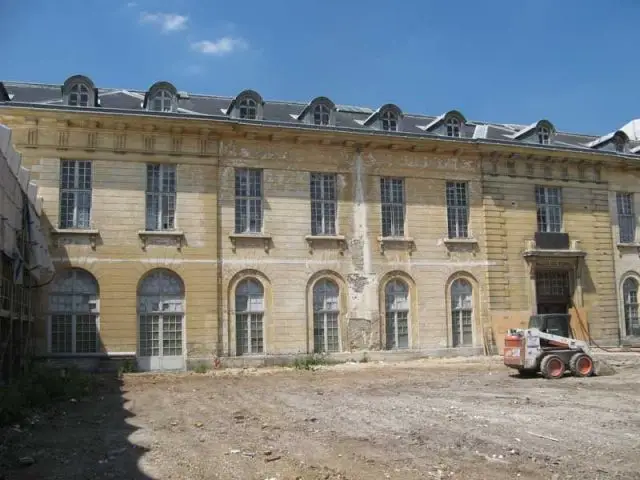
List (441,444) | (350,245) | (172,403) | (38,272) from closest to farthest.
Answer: (441,444) → (172,403) → (38,272) → (350,245)

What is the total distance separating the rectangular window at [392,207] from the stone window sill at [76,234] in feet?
33.9

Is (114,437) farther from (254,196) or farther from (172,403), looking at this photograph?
(254,196)

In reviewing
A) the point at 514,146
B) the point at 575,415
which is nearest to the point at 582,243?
the point at 514,146

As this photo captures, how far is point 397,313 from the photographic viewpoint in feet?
78.6

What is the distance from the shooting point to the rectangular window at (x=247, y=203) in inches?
890

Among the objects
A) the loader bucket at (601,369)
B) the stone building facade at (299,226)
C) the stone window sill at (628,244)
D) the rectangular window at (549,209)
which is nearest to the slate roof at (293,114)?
the stone building facade at (299,226)

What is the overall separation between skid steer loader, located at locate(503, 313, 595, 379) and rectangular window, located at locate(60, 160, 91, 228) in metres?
14.0

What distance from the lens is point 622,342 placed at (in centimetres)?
2711

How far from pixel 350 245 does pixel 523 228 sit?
7599 millimetres

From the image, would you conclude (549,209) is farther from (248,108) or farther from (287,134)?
(248,108)

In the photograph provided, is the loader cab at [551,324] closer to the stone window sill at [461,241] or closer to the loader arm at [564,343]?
the loader arm at [564,343]

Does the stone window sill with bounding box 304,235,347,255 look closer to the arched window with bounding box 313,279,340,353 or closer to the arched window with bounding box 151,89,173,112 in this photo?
the arched window with bounding box 313,279,340,353

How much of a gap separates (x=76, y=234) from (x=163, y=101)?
5.43 m

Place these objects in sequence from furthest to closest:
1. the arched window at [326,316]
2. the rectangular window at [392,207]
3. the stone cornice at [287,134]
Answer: the rectangular window at [392,207] < the arched window at [326,316] < the stone cornice at [287,134]
